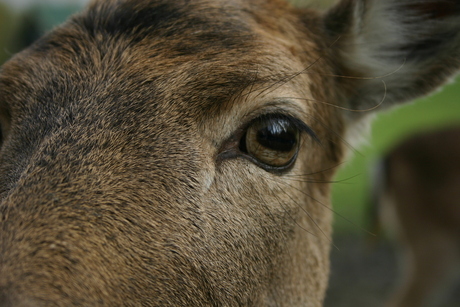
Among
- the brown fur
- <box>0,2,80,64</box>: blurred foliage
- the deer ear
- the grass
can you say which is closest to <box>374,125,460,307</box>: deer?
the brown fur

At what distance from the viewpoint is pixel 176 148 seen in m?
2.51

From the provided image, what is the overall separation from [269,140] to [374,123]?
17.3 meters

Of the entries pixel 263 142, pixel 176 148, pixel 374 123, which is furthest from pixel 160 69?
pixel 374 123

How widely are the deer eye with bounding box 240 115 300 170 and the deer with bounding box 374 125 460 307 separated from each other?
6548 millimetres

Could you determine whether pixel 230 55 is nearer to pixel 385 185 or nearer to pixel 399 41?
pixel 399 41

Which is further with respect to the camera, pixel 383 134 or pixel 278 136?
pixel 383 134

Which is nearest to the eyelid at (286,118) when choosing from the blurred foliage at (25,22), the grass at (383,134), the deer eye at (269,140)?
the deer eye at (269,140)

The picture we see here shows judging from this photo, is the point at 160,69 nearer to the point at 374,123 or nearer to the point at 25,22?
the point at 25,22

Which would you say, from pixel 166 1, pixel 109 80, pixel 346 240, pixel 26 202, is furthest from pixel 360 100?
pixel 346 240

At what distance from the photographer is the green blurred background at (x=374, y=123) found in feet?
16.7

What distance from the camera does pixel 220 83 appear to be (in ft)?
8.62

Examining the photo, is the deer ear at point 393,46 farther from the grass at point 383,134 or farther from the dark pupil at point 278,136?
the grass at point 383,134

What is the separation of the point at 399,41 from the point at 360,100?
51 cm

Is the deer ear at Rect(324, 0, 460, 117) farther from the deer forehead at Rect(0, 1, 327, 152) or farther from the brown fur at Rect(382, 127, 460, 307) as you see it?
the brown fur at Rect(382, 127, 460, 307)
